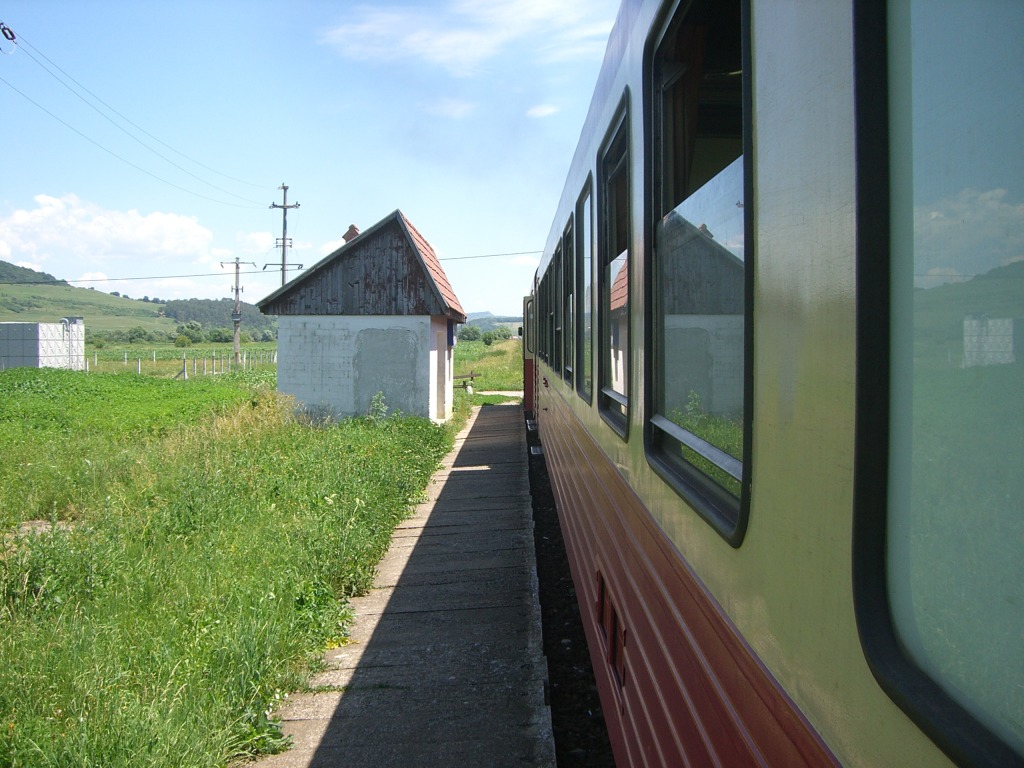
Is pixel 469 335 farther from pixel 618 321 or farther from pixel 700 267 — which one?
pixel 700 267

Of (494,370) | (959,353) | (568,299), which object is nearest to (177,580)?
(568,299)

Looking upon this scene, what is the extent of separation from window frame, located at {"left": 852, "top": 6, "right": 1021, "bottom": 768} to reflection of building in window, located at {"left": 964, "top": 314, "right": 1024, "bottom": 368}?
12 centimetres

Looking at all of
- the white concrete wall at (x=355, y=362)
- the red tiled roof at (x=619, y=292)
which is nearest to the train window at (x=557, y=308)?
the red tiled roof at (x=619, y=292)

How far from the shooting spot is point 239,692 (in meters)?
3.95

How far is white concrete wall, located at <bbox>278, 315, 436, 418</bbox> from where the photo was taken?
54.7 feet

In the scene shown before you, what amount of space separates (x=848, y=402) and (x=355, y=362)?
1628cm

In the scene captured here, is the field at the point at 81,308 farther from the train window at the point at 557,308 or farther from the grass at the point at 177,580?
the train window at the point at 557,308

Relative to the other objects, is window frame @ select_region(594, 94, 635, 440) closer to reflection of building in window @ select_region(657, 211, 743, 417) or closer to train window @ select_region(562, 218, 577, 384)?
reflection of building in window @ select_region(657, 211, 743, 417)

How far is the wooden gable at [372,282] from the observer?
16.8 m

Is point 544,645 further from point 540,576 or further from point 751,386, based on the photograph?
point 751,386

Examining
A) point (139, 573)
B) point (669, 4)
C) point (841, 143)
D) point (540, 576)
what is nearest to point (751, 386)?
point (841, 143)

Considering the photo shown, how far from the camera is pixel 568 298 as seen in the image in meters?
5.29

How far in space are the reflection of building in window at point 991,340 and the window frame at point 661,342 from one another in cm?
56

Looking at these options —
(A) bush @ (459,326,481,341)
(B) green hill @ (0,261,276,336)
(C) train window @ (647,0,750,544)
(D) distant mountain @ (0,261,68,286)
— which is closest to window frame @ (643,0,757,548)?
(C) train window @ (647,0,750,544)
